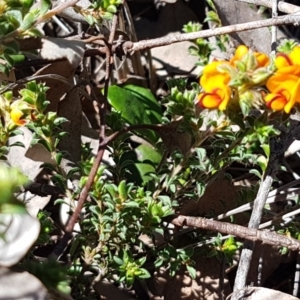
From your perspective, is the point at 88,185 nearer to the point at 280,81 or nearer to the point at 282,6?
the point at 280,81

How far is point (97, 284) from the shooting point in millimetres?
2666

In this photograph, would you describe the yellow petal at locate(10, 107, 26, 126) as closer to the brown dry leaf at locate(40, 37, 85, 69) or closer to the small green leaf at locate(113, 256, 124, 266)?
the brown dry leaf at locate(40, 37, 85, 69)

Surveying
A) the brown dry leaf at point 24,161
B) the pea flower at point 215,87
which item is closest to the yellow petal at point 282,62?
the pea flower at point 215,87

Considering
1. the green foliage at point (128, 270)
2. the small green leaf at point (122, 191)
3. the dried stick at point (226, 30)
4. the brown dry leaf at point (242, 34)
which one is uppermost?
the dried stick at point (226, 30)

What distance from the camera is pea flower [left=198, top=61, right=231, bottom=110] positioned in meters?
1.91


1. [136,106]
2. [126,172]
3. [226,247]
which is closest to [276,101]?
[226,247]

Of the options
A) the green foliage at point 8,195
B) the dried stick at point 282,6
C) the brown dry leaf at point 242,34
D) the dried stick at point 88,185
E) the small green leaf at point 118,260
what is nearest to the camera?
the green foliage at point 8,195

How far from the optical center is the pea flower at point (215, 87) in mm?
1906

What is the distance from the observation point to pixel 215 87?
1.93 m

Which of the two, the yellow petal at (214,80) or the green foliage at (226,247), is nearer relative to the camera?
the yellow petal at (214,80)

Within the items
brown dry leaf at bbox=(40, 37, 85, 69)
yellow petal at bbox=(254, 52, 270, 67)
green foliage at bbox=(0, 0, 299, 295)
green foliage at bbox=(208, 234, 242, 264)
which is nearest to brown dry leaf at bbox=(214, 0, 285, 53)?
green foliage at bbox=(0, 0, 299, 295)

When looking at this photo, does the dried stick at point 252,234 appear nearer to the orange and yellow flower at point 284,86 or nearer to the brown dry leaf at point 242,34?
the orange and yellow flower at point 284,86

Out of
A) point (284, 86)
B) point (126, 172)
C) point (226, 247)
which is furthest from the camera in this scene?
point (126, 172)

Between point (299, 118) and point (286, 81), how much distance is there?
797 millimetres
